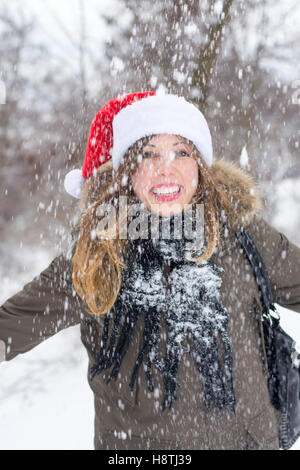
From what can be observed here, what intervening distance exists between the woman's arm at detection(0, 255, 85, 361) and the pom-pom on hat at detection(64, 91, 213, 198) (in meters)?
0.50

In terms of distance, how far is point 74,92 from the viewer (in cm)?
336

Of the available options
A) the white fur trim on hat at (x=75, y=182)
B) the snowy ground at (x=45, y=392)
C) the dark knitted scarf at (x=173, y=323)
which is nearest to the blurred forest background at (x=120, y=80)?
the snowy ground at (x=45, y=392)

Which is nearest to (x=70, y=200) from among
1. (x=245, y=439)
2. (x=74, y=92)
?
(x=74, y=92)

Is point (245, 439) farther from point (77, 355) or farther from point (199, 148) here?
point (77, 355)

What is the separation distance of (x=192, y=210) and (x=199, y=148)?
30cm

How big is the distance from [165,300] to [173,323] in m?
0.09

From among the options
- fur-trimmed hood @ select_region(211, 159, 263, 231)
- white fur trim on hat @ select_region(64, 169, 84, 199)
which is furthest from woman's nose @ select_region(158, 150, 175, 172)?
white fur trim on hat @ select_region(64, 169, 84, 199)

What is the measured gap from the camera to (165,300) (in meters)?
1.37

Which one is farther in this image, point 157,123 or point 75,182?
point 75,182

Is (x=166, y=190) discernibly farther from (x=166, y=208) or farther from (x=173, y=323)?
(x=173, y=323)

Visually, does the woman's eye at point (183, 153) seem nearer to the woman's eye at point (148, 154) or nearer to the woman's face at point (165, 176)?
the woman's face at point (165, 176)

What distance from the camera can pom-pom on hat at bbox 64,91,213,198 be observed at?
148cm

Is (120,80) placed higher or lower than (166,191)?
higher

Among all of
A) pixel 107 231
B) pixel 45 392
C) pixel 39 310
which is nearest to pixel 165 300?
pixel 107 231
